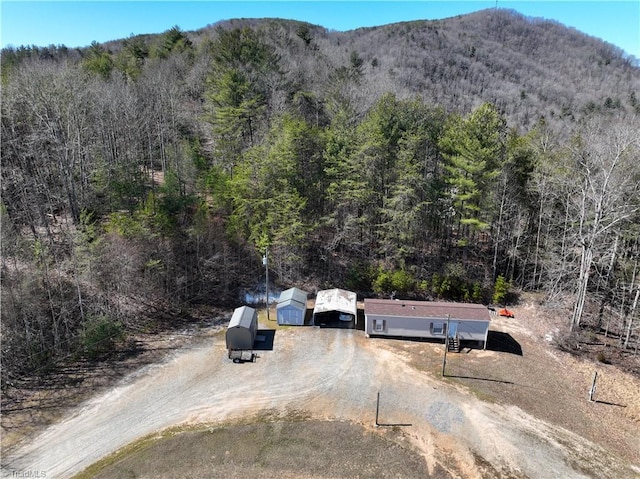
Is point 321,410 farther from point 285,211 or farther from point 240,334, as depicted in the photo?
point 285,211

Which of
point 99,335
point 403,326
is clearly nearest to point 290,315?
point 403,326

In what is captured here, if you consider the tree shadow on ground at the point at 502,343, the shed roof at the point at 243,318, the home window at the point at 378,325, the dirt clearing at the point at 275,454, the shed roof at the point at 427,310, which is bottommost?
the dirt clearing at the point at 275,454

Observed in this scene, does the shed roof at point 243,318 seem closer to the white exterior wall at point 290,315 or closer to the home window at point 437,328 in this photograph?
the white exterior wall at point 290,315

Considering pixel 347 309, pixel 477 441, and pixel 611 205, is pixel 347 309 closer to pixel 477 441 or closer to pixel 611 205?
pixel 477 441

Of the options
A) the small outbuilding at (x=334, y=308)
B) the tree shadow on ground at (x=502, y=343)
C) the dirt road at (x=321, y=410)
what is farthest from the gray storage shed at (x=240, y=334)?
the tree shadow on ground at (x=502, y=343)

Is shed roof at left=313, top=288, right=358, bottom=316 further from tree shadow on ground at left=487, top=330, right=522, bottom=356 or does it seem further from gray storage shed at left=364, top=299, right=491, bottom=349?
tree shadow on ground at left=487, top=330, right=522, bottom=356
